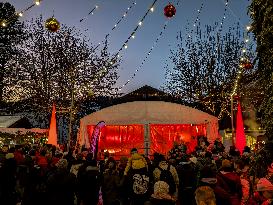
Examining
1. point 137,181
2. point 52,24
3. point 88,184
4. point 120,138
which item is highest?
point 52,24

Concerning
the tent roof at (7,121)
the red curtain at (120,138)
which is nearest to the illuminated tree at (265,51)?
the red curtain at (120,138)

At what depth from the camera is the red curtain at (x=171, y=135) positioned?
23297 millimetres

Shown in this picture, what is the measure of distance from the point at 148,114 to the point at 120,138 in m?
4.40

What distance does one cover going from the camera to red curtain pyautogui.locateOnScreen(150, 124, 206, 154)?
23.3 meters

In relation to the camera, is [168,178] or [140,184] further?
[168,178]

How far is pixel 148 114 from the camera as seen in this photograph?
1992 cm

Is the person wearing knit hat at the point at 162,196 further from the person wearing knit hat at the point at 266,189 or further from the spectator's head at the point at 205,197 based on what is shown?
the person wearing knit hat at the point at 266,189

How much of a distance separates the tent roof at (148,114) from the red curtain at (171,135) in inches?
115

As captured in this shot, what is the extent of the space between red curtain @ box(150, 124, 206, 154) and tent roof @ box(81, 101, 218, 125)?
9.56 feet

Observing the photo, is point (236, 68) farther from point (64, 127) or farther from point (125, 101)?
point (64, 127)

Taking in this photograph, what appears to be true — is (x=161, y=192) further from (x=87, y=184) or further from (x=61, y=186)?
(x=87, y=184)

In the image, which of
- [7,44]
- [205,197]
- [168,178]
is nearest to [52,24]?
[168,178]

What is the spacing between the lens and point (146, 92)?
2211 cm

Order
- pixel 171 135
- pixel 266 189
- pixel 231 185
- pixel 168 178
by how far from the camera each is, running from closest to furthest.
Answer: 1. pixel 266 189
2. pixel 231 185
3. pixel 168 178
4. pixel 171 135
